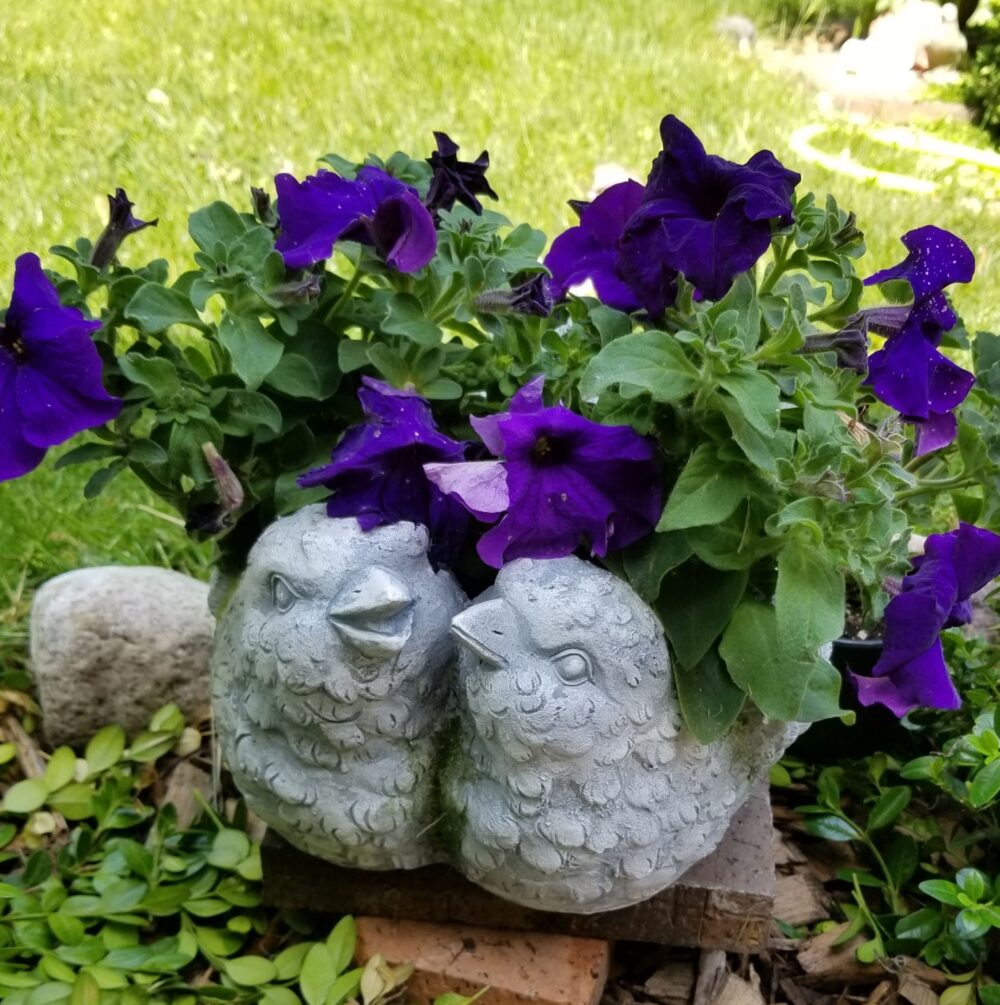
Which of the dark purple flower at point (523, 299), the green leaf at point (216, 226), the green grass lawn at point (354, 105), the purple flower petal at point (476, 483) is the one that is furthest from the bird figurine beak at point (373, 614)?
the green grass lawn at point (354, 105)

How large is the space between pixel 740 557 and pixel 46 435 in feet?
2.26

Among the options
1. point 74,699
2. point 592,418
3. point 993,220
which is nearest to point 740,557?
point 592,418

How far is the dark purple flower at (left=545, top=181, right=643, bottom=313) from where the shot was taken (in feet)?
4.65

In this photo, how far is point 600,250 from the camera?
1.45m

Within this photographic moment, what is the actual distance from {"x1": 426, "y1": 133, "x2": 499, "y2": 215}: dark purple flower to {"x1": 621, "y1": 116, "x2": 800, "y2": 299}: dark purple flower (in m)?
0.24

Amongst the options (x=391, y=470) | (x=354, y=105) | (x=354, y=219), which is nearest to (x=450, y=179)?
(x=354, y=219)

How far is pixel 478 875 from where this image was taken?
1.26 metres

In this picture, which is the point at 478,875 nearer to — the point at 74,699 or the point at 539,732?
the point at 539,732

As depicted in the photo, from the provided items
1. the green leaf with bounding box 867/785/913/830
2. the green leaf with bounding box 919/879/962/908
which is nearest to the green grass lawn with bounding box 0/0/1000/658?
the green leaf with bounding box 867/785/913/830

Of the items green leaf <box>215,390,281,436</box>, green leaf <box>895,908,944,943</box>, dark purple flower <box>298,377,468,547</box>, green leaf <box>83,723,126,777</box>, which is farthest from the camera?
green leaf <box>83,723,126,777</box>

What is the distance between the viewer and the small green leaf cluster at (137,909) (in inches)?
55.9

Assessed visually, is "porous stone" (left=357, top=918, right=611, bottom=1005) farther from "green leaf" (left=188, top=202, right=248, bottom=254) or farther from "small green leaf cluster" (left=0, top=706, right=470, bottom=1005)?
"green leaf" (left=188, top=202, right=248, bottom=254)

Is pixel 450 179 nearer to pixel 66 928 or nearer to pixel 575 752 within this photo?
pixel 575 752

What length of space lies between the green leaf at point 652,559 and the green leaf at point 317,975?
0.62 meters
